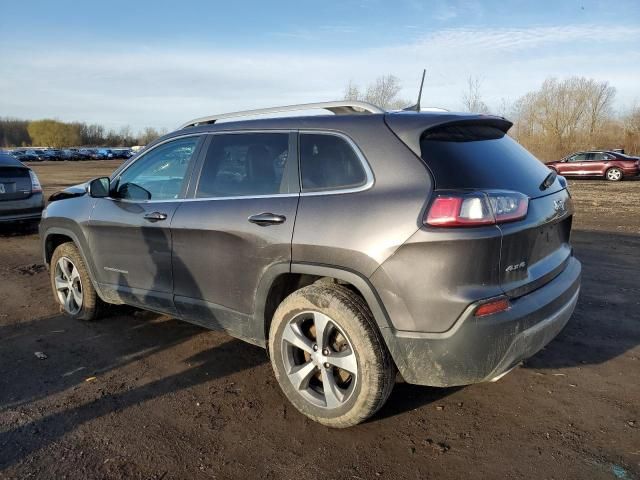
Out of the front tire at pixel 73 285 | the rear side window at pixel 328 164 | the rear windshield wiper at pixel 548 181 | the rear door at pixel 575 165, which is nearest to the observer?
the rear side window at pixel 328 164

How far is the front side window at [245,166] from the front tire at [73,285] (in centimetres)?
176

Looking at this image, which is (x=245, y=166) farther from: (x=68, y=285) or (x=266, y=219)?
(x=68, y=285)

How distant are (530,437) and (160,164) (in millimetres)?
3269

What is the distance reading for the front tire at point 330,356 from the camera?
8.95 ft

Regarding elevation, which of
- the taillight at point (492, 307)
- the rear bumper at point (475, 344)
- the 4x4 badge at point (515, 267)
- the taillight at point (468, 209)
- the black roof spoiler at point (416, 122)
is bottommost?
the rear bumper at point (475, 344)

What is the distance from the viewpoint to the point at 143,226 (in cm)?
391

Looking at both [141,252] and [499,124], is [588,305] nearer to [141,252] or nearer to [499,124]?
[499,124]

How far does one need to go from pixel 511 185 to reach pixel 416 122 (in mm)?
630

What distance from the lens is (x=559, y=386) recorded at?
336 cm

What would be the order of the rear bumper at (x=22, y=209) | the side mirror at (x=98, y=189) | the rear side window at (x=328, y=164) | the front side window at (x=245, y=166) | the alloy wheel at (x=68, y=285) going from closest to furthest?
1. the rear side window at (x=328, y=164)
2. the front side window at (x=245, y=166)
3. the side mirror at (x=98, y=189)
4. the alloy wheel at (x=68, y=285)
5. the rear bumper at (x=22, y=209)

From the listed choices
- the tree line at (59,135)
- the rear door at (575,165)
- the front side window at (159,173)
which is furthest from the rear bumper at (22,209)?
the tree line at (59,135)

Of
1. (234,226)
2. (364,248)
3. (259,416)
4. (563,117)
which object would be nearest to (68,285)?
(234,226)

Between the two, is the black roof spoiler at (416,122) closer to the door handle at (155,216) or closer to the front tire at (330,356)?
the front tire at (330,356)

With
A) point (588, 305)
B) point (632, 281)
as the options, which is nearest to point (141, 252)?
point (588, 305)
